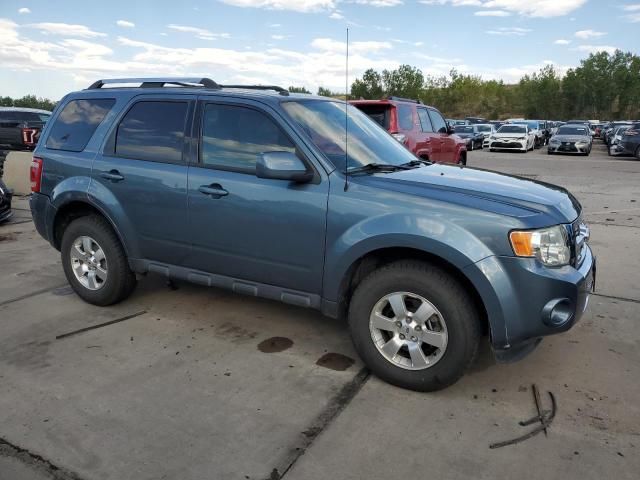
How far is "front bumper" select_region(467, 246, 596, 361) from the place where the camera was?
9.72 ft

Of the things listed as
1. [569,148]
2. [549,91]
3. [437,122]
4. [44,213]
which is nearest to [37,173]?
[44,213]

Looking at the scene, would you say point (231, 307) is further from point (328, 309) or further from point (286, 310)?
point (328, 309)

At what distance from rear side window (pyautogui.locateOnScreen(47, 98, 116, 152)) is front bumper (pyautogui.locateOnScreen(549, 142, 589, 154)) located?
81.7 feet

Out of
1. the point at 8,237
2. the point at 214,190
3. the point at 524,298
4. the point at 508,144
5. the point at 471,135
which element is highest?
the point at 471,135

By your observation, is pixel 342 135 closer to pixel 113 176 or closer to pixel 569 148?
→ pixel 113 176

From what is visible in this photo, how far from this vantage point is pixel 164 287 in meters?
5.24

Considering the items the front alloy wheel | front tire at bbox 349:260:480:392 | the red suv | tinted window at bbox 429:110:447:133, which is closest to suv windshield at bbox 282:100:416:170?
front tire at bbox 349:260:480:392

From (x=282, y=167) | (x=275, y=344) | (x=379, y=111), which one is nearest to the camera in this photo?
(x=282, y=167)

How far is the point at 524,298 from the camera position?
9.78 feet

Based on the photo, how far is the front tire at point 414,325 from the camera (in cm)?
312

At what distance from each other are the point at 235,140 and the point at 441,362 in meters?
2.05

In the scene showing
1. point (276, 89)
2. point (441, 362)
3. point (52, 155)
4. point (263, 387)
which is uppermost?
point (276, 89)

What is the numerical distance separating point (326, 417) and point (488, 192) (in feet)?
5.34

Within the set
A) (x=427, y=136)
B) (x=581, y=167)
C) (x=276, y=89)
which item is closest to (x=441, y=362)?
(x=276, y=89)
